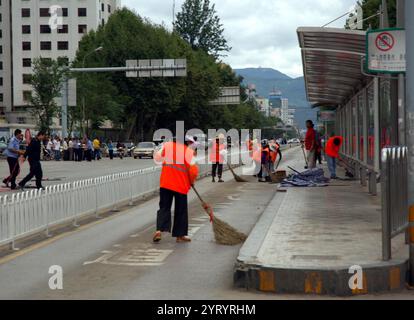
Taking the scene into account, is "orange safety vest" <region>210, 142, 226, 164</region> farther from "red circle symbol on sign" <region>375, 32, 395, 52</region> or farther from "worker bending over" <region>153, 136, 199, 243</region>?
"red circle symbol on sign" <region>375, 32, 395, 52</region>

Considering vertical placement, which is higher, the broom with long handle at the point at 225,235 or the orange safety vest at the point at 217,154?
the orange safety vest at the point at 217,154

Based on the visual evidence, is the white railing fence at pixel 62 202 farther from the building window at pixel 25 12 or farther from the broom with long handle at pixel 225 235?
the building window at pixel 25 12

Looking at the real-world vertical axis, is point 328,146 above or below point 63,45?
below

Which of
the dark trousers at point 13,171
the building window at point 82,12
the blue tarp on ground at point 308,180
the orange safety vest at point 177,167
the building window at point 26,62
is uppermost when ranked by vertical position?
the building window at point 82,12

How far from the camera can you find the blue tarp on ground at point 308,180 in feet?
70.9

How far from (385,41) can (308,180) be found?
40.2 feet

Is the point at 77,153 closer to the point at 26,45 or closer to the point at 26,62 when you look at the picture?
the point at 26,62

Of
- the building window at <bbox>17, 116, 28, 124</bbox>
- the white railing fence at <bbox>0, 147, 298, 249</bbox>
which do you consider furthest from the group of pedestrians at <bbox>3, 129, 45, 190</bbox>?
the building window at <bbox>17, 116, 28, 124</bbox>

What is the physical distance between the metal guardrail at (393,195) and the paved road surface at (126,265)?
0.80 m

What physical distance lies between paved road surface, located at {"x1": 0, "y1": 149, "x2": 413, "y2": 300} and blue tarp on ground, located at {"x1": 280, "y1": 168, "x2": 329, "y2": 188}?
660cm

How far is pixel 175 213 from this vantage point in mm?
11898

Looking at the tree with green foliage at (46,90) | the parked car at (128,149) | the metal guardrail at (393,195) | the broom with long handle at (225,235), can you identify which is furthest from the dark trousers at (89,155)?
the metal guardrail at (393,195)

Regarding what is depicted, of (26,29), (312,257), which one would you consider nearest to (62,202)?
(312,257)
